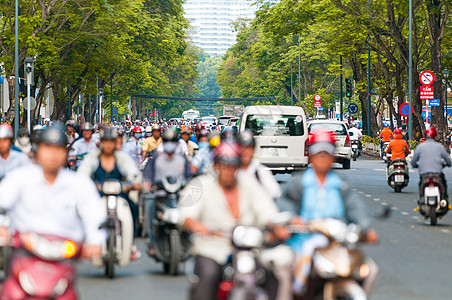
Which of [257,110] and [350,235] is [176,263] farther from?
[257,110]

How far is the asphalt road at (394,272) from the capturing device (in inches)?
373

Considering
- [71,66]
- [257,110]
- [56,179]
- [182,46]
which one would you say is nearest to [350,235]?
[56,179]

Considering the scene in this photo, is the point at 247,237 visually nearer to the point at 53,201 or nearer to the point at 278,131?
the point at 53,201

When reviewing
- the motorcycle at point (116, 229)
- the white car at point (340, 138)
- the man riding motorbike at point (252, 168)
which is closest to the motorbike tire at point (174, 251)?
the motorcycle at point (116, 229)

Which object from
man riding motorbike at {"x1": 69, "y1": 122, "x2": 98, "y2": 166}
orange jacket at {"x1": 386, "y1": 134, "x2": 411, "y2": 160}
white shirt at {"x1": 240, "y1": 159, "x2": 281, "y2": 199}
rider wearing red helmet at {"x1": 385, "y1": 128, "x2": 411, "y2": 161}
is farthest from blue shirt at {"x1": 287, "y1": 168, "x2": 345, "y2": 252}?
orange jacket at {"x1": 386, "y1": 134, "x2": 411, "y2": 160}

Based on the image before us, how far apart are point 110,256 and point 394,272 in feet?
10.6

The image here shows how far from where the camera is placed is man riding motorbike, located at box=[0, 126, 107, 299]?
571 centimetres

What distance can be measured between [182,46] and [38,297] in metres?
60.9

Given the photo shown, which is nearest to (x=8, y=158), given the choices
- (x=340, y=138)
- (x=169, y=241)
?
(x=169, y=241)

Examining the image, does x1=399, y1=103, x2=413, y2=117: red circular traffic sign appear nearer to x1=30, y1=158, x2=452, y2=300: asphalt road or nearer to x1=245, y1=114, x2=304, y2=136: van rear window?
x1=245, y1=114, x2=304, y2=136: van rear window

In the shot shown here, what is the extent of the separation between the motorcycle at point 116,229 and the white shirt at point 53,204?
4248 millimetres

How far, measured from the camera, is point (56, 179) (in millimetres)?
5836

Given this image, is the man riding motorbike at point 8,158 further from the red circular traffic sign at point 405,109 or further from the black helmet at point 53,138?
the red circular traffic sign at point 405,109

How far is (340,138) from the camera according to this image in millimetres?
35719
